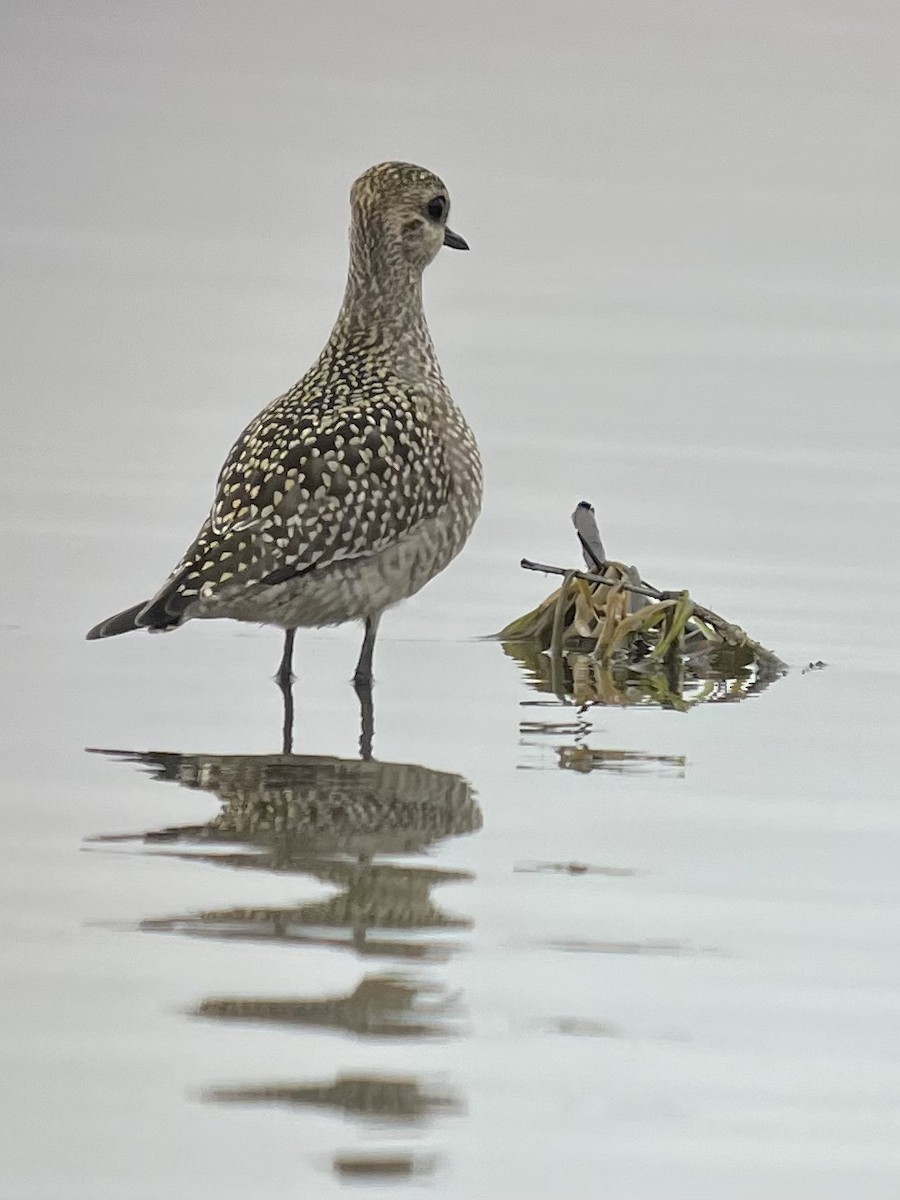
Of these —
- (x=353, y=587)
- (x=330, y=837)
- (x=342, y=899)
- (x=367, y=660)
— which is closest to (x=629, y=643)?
(x=367, y=660)

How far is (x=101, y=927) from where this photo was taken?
5199 millimetres

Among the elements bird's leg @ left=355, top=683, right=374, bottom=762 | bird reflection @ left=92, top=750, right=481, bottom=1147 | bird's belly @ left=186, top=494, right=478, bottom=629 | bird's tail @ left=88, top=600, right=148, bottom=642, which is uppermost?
bird's belly @ left=186, top=494, right=478, bottom=629

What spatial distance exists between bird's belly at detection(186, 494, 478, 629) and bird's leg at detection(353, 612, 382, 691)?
0.04 m

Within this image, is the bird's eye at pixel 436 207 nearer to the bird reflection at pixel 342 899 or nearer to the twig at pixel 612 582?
the twig at pixel 612 582

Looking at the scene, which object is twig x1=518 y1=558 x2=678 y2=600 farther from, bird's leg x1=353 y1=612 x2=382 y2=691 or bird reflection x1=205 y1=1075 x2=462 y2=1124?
bird reflection x1=205 y1=1075 x2=462 y2=1124

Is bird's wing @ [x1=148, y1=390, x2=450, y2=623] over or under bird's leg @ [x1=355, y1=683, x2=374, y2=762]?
over

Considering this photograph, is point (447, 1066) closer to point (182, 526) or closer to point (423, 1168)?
point (423, 1168)

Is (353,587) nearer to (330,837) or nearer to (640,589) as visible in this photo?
(640,589)

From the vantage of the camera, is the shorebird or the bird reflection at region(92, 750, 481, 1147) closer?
the bird reflection at region(92, 750, 481, 1147)

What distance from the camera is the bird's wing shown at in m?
7.25

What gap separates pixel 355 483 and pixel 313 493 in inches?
5.6

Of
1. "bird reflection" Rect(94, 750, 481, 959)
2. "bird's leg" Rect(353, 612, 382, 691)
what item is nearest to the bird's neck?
"bird's leg" Rect(353, 612, 382, 691)

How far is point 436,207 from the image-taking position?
28.1ft

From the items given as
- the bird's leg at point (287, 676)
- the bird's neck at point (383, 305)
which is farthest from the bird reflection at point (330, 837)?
the bird's neck at point (383, 305)
